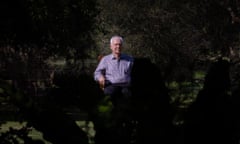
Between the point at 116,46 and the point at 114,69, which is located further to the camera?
the point at 116,46

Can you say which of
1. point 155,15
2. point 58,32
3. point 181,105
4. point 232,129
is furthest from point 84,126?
point 155,15

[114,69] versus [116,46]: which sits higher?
[116,46]

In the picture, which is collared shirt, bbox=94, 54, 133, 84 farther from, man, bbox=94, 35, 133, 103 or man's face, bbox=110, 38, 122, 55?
man's face, bbox=110, 38, 122, 55

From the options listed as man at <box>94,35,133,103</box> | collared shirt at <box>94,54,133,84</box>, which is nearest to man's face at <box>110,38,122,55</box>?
man at <box>94,35,133,103</box>

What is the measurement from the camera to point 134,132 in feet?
7.06

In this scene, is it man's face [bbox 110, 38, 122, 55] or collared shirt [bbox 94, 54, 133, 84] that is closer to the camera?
collared shirt [bbox 94, 54, 133, 84]

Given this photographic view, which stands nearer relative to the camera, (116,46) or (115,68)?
(115,68)

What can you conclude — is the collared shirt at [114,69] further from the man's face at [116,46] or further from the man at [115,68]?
the man's face at [116,46]

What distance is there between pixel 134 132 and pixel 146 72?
19 centimetres

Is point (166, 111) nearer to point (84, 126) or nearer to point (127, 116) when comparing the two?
point (127, 116)

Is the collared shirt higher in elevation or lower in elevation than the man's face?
lower

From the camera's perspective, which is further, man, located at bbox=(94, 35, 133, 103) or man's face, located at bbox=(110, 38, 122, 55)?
man's face, located at bbox=(110, 38, 122, 55)

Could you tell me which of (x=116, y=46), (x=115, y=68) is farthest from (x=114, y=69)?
(x=116, y=46)

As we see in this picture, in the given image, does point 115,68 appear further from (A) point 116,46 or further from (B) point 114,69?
(A) point 116,46
